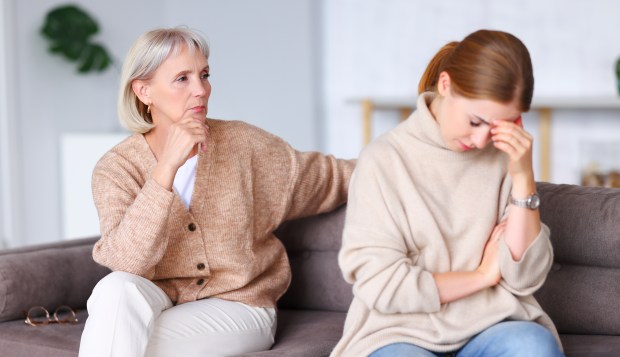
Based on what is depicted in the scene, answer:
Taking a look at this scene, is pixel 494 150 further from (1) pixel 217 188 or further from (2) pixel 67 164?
(2) pixel 67 164

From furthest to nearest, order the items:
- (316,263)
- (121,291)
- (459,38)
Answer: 1. (459,38)
2. (316,263)
3. (121,291)

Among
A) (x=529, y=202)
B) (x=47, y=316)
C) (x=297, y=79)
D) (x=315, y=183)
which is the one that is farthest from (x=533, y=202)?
(x=297, y=79)

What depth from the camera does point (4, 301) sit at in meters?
2.58

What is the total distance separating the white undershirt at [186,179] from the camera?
2.40 metres

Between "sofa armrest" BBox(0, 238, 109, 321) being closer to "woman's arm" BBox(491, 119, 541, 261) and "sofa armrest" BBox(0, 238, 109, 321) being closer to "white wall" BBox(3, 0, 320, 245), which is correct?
"woman's arm" BBox(491, 119, 541, 261)

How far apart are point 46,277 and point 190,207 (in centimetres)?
57

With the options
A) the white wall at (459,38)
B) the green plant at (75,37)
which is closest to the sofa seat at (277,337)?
the green plant at (75,37)

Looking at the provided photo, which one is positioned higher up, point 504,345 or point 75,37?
point 75,37

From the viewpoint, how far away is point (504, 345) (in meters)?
1.82

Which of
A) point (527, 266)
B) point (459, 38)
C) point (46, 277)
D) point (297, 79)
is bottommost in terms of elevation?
point (46, 277)

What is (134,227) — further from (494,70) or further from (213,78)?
(213,78)

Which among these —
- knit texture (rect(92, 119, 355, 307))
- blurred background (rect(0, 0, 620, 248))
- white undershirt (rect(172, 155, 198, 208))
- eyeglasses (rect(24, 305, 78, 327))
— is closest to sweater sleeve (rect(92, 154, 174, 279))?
knit texture (rect(92, 119, 355, 307))

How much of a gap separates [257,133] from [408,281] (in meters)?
0.80

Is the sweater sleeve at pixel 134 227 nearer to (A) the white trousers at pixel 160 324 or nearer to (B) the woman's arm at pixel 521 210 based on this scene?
(A) the white trousers at pixel 160 324
